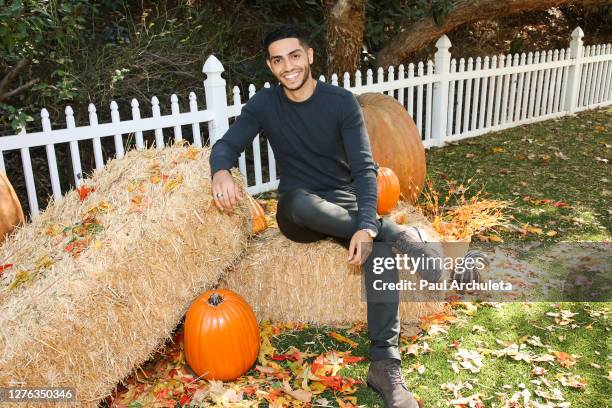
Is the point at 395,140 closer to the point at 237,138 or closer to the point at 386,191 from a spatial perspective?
the point at 386,191

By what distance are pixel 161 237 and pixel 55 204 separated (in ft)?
3.09

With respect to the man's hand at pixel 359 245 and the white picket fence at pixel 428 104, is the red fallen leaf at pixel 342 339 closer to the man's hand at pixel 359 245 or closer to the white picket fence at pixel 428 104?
the man's hand at pixel 359 245

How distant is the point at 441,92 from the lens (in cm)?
726

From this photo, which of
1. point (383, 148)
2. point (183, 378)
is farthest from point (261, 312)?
point (383, 148)

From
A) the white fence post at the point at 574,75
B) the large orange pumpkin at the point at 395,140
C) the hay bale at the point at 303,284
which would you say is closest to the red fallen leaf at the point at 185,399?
the hay bale at the point at 303,284

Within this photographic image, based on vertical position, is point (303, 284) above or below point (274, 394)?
above

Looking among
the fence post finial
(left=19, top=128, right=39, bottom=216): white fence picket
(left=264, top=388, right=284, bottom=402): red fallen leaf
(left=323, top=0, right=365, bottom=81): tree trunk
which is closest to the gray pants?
(left=264, top=388, right=284, bottom=402): red fallen leaf

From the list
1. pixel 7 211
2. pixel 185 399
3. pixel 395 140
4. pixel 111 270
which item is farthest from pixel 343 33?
pixel 185 399

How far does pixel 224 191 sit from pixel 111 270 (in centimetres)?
67

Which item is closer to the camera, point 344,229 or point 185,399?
point 185,399

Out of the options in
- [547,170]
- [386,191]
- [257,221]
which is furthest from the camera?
[547,170]

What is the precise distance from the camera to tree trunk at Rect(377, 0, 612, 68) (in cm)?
735

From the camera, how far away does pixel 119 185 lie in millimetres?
3158

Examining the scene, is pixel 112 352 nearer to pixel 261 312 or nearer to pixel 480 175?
pixel 261 312
